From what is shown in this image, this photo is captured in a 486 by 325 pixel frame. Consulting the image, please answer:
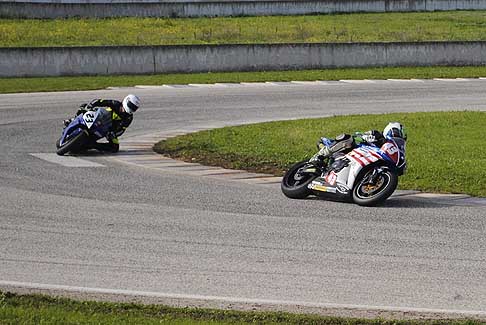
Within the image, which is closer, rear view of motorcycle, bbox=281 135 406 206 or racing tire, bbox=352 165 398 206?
racing tire, bbox=352 165 398 206

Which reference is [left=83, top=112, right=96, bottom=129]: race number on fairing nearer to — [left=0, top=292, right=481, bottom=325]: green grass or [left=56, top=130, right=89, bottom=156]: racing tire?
[left=56, top=130, right=89, bottom=156]: racing tire

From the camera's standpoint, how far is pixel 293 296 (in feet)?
29.8

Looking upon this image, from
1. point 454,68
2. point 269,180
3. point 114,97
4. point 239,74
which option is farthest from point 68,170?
point 454,68

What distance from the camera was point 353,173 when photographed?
1349 centimetres

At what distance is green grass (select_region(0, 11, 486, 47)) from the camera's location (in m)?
40.0

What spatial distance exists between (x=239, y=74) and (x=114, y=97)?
21.8 ft

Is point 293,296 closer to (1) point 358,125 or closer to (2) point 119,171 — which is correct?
(2) point 119,171

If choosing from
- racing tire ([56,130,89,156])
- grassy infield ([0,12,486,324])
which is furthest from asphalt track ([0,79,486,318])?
grassy infield ([0,12,486,324])

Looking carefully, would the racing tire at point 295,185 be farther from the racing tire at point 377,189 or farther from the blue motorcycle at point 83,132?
the blue motorcycle at point 83,132

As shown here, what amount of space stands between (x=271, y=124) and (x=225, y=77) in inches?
451

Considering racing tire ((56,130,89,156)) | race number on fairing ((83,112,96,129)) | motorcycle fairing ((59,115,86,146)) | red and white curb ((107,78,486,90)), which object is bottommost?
red and white curb ((107,78,486,90))

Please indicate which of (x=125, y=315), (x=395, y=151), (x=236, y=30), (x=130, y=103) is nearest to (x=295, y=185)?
(x=395, y=151)

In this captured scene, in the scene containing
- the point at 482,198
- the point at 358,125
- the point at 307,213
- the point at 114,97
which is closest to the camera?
the point at 307,213

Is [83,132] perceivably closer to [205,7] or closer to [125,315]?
[125,315]
